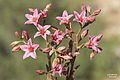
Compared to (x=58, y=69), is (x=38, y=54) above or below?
above

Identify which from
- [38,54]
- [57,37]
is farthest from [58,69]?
[38,54]

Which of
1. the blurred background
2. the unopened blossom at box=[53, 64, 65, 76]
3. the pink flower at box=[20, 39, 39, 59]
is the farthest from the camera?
the blurred background

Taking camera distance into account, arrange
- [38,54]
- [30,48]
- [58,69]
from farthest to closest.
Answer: [38,54] < [30,48] < [58,69]

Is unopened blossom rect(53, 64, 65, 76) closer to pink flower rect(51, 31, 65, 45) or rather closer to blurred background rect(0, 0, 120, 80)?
pink flower rect(51, 31, 65, 45)

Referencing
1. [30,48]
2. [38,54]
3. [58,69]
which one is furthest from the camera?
[38,54]

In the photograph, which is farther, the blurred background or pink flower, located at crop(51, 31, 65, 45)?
the blurred background

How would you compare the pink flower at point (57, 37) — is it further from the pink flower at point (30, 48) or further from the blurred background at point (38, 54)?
the blurred background at point (38, 54)

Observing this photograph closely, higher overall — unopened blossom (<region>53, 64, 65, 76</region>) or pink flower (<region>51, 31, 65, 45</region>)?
pink flower (<region>51, 31, 65, 45</region>)

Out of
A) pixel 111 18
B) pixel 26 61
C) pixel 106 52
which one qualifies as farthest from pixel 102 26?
pixel 26 61

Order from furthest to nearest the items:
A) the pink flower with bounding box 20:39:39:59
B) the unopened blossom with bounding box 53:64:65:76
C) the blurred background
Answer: the blurred background → the pink flower with bounding box 20:39:39:59 → the unopened blossom with bounding box 53:64:65:76

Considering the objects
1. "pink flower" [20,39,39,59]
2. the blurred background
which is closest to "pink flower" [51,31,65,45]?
"pink flower" [20,39,39,59]

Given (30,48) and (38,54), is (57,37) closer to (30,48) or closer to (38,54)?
(30,48)
